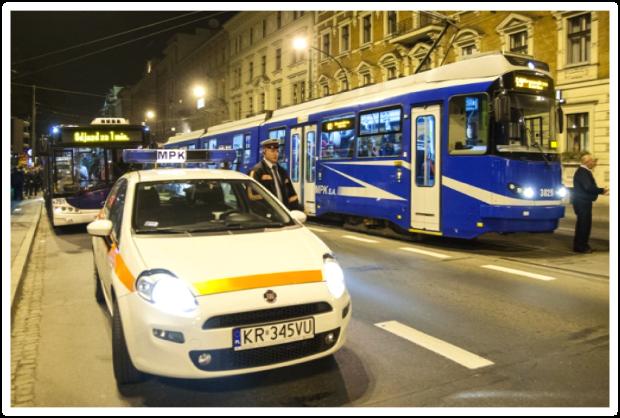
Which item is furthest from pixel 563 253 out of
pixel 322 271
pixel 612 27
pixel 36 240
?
pixel 36 240

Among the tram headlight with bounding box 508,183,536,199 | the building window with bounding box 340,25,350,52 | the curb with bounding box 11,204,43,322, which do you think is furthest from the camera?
the building window with bounding box 340,25,350,52

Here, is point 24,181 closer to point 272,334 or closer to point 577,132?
point 577,132

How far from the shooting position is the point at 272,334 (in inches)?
144

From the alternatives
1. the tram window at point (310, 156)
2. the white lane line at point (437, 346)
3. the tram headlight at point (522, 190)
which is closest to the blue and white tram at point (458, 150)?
the tram headlight at point (522, 190)

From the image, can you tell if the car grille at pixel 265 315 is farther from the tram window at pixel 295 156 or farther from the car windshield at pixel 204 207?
the tram window at pixel 295 156

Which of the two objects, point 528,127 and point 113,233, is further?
point 528,127

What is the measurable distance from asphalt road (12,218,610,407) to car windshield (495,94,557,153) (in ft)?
6.89

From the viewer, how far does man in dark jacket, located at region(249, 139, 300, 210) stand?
23.7 ft

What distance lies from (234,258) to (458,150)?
23.0ft

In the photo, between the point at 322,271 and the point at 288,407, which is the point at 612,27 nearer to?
the point at 322,271

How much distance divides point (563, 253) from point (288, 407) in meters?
8.05

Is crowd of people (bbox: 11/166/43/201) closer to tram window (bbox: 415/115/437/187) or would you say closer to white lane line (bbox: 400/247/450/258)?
tram window (bbox: 415/115/437/187)

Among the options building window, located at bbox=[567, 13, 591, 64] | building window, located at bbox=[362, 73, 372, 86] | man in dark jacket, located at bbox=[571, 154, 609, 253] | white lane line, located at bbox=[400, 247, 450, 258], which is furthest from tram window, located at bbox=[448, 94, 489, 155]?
building window, located at bbox=[362, 73, 372, 86]

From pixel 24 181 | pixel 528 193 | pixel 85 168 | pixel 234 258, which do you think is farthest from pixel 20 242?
pixel 24 181
